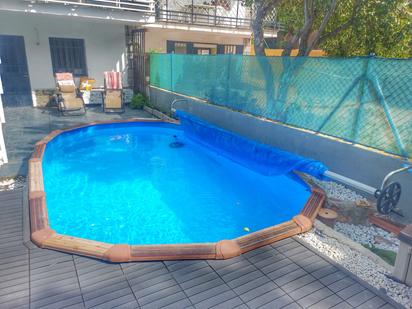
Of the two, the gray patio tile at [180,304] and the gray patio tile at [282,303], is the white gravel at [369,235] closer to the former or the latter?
the gray patio tile at [282,303]

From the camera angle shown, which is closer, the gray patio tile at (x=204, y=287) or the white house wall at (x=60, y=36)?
the gray patio tile at (x=204, y=287)

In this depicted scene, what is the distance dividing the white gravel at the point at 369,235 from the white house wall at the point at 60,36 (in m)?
11.2

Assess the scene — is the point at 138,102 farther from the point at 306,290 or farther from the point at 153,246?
the point at 306,290

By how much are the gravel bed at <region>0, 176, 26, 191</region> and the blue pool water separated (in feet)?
1.72

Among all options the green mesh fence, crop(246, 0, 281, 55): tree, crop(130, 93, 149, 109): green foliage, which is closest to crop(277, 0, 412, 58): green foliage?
crop(246, 0, 281, 55): tree

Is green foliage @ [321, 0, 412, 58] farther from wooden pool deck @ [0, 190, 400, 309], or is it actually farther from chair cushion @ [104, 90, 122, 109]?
chair cushion @ [104, 90, 122, 109]

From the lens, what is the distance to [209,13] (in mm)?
15141

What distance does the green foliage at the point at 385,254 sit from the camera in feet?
12.0

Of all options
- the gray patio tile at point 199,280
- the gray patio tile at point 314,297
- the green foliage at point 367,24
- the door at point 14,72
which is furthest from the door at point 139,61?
the gray patio tile at point 314,297

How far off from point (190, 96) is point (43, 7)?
547cm

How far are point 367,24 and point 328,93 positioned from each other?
8.37ft

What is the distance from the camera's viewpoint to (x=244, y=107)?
311 inches

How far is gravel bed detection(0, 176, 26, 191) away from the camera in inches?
202

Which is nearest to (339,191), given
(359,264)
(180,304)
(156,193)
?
(359,264)
